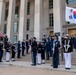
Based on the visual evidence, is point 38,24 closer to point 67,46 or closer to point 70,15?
point 70,15

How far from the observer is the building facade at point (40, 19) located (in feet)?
62.2

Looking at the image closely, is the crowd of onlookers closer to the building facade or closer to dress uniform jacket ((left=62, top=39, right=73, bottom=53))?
dress uniform jacket ((left=62, top=39, right=73, bottom=53))

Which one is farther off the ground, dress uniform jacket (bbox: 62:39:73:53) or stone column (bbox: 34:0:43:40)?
stone column (bbox: 34:0:43:40)

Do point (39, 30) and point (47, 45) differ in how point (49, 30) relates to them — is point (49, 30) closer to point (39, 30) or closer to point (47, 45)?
point (39, 30)

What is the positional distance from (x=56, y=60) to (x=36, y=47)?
6.53 ft

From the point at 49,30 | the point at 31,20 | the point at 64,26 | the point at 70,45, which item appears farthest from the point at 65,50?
the point at 31,20

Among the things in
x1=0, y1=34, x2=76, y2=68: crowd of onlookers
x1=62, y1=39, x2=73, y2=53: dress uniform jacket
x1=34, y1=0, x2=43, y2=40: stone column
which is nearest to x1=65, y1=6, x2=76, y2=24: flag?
x1=0, y1=34, x2=76, y2=68: crowd of onlookers

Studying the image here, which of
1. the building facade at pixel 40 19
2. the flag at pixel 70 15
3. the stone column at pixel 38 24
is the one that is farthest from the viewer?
the stone column at pixel 38 24

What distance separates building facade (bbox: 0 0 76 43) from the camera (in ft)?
62.2

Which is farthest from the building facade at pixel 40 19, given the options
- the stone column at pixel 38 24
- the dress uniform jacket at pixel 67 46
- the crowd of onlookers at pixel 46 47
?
the dress uniform jacket at pixel 67 46

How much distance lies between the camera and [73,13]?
372 inches

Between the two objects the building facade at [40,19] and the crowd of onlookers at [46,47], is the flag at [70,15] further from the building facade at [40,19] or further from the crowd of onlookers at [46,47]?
the building facade at [40,19]

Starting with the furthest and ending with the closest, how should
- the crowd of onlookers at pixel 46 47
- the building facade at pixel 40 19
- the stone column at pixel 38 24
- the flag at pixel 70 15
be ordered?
the stone column at pixel 38 24 < the building facade at pixel 40 19 < the flag at pixel 70 15 < the crowd of onlookers at pixel 46 47

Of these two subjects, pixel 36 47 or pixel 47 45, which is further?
pixel 47 45
